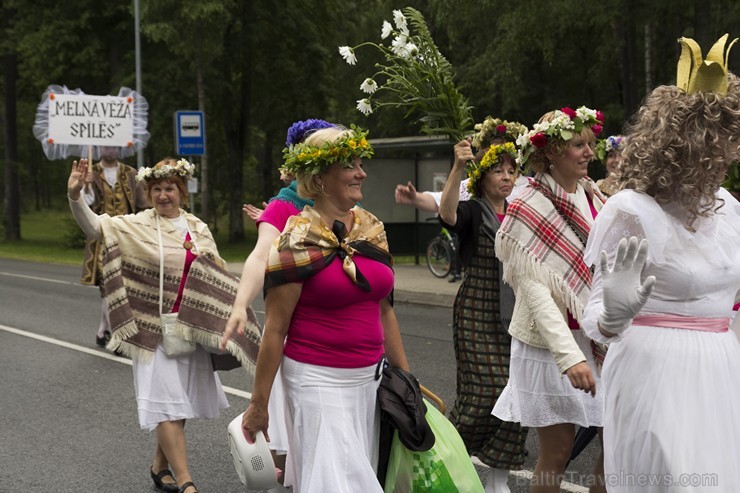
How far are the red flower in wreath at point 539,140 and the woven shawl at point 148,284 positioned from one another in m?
2.13

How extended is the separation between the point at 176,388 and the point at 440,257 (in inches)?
488

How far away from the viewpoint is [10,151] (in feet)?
125

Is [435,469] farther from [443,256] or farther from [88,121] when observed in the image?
[443,256]

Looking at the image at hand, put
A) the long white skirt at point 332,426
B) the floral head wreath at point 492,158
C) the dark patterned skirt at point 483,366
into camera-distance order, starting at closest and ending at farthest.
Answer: the long white skirt at point 332,426 < the dark patterned skirt at point 483,366 < the floral head wreath at point 492,158

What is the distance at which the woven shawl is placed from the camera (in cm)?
583

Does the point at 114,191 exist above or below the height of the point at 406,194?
below

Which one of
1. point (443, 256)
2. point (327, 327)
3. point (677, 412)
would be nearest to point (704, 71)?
point (677, 412)

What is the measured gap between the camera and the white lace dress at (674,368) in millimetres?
3156

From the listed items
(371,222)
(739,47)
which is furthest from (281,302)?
(739,47)

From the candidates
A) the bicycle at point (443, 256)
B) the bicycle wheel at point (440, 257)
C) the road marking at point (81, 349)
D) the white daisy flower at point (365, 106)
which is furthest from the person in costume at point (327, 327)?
the bicycle wheel at point (440, 257)

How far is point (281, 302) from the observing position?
3951 millimetres

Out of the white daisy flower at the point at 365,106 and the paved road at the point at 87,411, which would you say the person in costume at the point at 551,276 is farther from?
the paved road at the point at 87,411

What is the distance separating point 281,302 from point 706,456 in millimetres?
1617

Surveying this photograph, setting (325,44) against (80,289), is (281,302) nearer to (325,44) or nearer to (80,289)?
(80,289)
